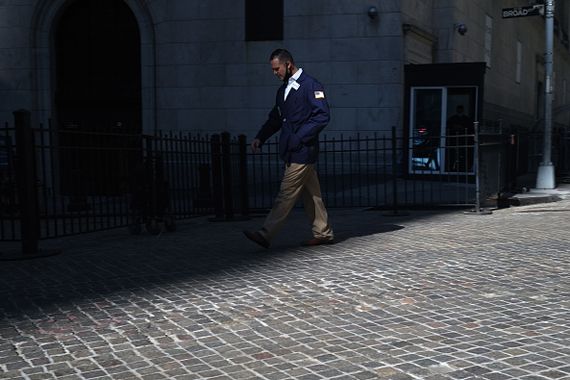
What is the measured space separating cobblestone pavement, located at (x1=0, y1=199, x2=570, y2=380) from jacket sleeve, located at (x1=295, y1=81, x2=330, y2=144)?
127 centimetres

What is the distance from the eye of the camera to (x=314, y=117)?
21.6ft

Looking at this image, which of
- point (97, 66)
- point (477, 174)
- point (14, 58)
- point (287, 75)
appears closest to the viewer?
point (287, 75)

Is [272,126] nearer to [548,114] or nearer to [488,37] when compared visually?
[548,114]

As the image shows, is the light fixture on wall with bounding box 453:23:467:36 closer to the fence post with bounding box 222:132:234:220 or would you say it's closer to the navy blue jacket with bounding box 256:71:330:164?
the fence post with bounding box 222:132:234:220

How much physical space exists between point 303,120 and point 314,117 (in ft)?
0.40

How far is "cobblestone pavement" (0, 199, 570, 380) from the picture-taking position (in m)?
3.43

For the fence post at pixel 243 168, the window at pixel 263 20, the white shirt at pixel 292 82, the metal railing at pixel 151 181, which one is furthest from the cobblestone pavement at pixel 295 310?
the window at pixel 263 20

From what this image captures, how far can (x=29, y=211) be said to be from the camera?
22.3 feet

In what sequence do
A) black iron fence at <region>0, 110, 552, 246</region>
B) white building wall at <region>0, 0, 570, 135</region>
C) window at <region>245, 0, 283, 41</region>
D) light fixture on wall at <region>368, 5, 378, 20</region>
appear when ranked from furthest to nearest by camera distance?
window at <region>245, 0, 283, 41</region> < white building wall at <region>0, 0, 570, 135</region> < light fixture on wall at <region>368, 5, 378, 20</region> < black iron fence at <region>0, 110, 552, 246</region>

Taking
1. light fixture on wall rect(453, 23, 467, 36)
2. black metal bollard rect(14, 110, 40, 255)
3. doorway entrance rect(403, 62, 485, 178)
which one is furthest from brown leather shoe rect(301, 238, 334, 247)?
light fixture on wall rect(453, 23, 467, 36)

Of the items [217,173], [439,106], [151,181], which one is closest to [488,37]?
[439,106]

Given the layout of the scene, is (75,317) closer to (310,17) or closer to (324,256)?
(324,256)

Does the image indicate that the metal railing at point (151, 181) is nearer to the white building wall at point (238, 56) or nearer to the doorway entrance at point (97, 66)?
the white building wall at point (238, 56)

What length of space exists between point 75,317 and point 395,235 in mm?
4543
